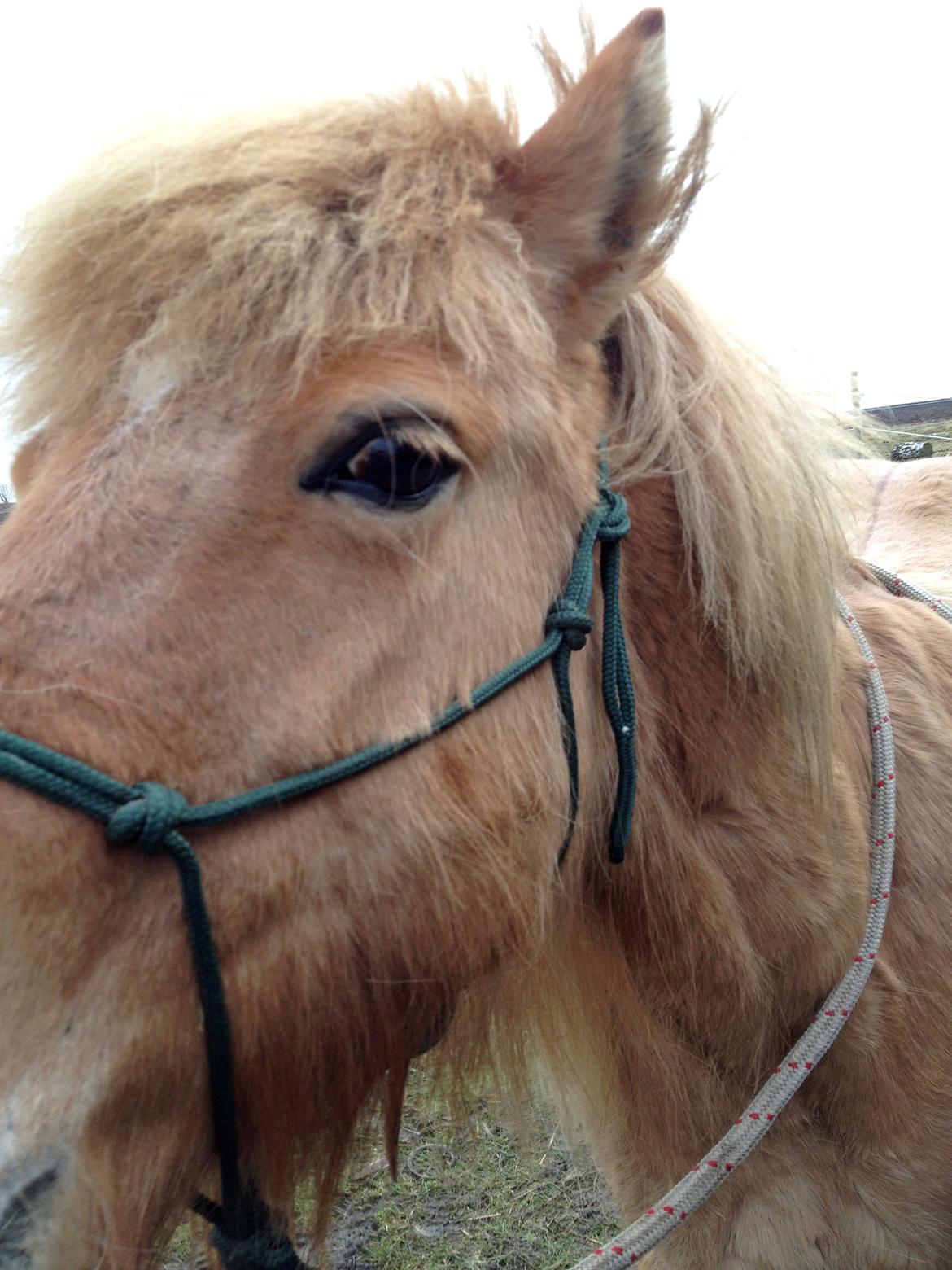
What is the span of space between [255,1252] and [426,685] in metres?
0.82

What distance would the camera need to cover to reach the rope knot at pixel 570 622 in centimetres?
127

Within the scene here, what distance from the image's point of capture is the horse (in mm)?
1065

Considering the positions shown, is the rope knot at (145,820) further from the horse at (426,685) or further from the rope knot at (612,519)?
the rope knot at (612,519)

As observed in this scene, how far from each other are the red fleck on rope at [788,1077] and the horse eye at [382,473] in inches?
39.2

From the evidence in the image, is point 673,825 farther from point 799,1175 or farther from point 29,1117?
point 29,1117

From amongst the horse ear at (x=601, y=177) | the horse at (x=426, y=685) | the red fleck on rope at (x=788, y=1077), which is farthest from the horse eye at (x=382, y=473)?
the red fleck on rope at (x=788, y=1077)

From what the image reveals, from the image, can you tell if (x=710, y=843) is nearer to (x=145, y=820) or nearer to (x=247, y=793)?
(x=247, y=793)

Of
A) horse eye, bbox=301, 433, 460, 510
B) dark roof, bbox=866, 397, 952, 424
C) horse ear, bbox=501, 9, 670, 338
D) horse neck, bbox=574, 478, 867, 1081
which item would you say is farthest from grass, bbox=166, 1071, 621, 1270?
dark roof, bbox=866, 397, 952, 424

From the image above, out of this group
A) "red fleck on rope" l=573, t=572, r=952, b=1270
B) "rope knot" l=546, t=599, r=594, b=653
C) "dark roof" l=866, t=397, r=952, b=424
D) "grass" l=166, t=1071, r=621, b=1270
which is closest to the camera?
"rope knot" l=546, t=599, r=594, b=653

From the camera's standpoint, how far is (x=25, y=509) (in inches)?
45.6

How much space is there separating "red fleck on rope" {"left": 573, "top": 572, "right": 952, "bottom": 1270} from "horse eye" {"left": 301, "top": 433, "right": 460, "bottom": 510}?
996 millimetres

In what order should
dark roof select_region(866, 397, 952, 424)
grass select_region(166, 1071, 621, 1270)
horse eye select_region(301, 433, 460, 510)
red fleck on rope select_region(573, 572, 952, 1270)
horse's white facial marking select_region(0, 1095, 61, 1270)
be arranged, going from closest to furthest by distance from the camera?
horse's white facial marking select_region(0, 1095, 61, 1270) < horse eye select_region(301, 433, 460, 510) < red fleck on rope select_region(573, 572, 952, 1270) < grass select_region(166, 1071, 621, 1270) < dark roof select_region(866, 397, 952, 424)

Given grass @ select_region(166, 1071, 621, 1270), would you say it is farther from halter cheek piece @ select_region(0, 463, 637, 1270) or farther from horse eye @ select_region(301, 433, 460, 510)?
horse eye @ select_region(301, 433, 460, 510)

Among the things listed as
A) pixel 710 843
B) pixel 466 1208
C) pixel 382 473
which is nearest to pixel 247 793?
pixel 382 473
